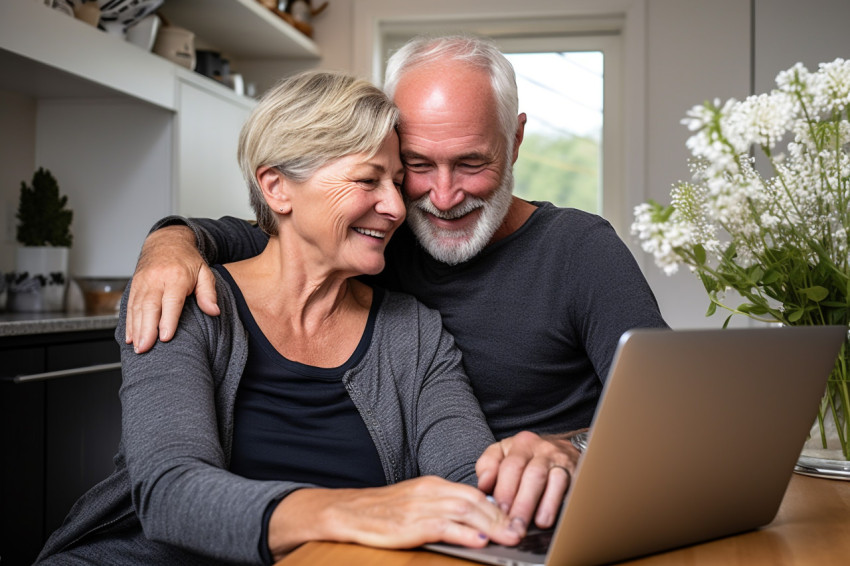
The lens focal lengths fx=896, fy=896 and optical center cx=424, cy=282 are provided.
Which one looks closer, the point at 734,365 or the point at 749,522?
the point at 734,365

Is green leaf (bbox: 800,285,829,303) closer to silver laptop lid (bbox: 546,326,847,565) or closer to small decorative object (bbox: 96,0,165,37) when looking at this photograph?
silver laptop lid (bbox: 546,326,847,565)

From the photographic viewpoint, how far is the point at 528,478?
0.88 m

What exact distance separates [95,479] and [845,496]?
203cm

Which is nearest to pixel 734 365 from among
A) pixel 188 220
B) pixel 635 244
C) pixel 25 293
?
pixel 188 220

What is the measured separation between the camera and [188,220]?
150cm

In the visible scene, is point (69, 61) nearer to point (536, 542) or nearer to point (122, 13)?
point (122, 13)

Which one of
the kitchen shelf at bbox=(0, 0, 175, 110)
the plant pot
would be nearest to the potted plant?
the plant pot

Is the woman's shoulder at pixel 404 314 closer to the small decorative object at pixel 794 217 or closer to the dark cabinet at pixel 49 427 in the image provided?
the small decorative object at pixel 794 217

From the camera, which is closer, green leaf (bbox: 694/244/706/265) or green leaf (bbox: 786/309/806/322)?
green leaf (bbox: 694/244/706/265)

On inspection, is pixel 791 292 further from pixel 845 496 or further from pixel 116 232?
pixel 116 232

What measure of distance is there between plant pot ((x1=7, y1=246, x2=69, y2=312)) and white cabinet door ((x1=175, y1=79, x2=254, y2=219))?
21.3 inches

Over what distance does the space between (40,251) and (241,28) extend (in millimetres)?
1541

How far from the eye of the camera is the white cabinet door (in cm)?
321

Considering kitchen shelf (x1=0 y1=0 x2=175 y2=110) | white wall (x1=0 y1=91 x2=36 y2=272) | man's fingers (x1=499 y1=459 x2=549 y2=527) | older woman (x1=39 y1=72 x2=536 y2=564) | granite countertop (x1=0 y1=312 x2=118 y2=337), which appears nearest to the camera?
man's fingers (x1=499 y1=459 x2=549 y2=527)
